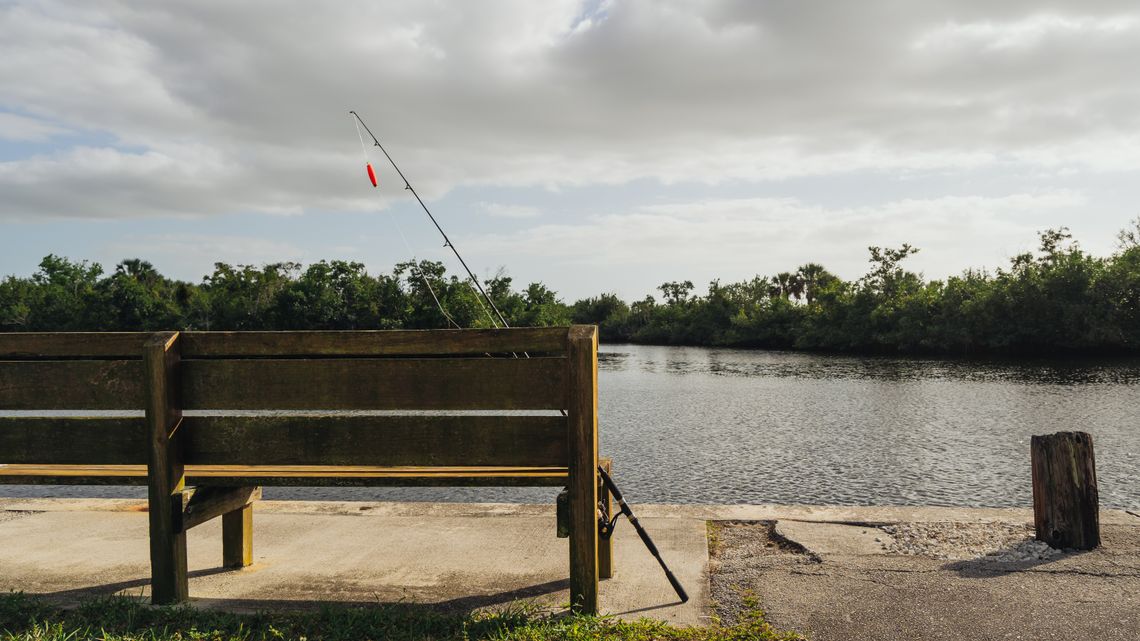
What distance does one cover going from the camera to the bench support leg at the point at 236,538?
158 inches

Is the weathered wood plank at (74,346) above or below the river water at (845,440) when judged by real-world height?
above

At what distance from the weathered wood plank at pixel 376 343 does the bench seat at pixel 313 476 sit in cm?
53

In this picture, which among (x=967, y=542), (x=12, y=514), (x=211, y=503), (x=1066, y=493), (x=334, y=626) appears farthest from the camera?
(x=12, y=514)

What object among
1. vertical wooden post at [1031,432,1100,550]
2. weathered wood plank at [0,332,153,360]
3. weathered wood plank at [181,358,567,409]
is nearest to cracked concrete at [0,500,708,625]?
weathered wood plank at [181,358,567,409]

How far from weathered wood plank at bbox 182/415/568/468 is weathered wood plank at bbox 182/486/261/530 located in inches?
7.1

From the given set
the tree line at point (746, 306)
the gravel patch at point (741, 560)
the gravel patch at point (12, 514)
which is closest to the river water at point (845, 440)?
the gravel patch at point (12, 514)

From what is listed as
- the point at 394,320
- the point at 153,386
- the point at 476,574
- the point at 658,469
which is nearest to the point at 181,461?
the point at 153,386

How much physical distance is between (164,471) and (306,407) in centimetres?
65

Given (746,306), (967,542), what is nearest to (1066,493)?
(967,542)

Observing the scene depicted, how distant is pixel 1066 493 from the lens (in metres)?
4.34

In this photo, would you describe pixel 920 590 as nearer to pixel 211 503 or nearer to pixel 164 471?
pixel 211 503

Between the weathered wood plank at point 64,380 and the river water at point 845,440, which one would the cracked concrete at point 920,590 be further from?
the river water at point 845,440

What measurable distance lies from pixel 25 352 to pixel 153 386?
668mm

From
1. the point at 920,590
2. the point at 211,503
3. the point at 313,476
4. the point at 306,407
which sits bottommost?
the point at 920,590
